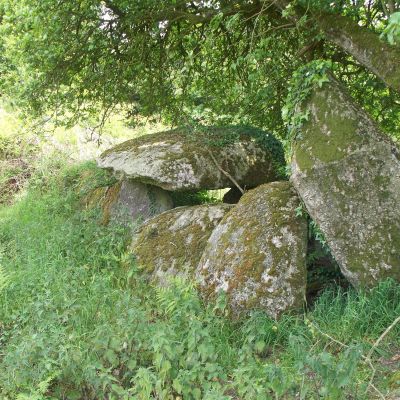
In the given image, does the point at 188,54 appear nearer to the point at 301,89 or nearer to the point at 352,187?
the point at 301,89

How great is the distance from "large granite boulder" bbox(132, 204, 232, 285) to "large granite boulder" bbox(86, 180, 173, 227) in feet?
3.18

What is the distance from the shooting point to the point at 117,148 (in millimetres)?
9188

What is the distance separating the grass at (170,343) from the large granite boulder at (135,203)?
1408 millimetres

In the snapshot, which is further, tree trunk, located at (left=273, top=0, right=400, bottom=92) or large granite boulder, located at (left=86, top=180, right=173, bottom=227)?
large granite boulder, located at (left=86, top=180, right=173, bottom=227)

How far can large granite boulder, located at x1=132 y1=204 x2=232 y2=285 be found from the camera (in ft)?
21.4

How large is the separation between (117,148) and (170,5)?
259cm

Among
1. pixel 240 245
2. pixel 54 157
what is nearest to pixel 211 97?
pixel 240 245

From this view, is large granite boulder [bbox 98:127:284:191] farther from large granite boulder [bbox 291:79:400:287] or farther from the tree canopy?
large granite boulder [bbox 291:79:400:287]

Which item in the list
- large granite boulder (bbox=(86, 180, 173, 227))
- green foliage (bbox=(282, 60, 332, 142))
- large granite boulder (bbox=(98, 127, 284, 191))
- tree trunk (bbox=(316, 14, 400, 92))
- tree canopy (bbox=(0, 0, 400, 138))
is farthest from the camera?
large granite boulder (bbox=(86, 180, 173, 227))

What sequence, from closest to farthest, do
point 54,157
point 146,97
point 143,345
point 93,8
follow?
point 143,345 → point 93,8 → point 146,97 → point 54,157

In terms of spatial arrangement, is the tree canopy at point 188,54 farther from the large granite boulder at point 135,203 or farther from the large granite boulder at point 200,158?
the large granite boulder at point 135,203

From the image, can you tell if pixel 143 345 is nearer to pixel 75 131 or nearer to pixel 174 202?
pixel 174 202

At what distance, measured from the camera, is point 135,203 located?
8.70m

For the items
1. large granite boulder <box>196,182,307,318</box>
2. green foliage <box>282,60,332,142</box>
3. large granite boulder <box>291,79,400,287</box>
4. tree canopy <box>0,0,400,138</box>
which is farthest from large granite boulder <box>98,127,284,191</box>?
large granite boulder <box>291,79,400,287</box>
